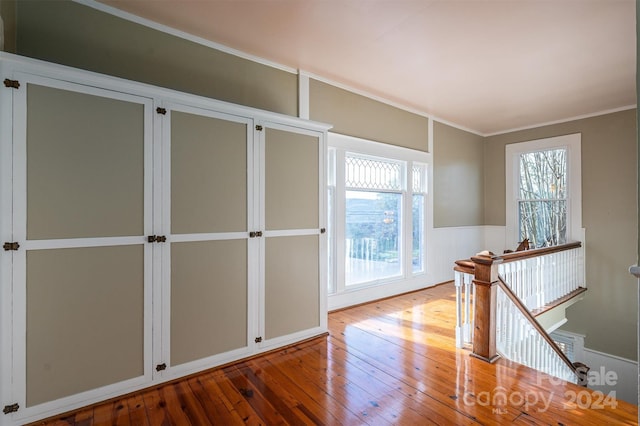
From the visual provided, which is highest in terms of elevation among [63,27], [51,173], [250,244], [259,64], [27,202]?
[259,64]

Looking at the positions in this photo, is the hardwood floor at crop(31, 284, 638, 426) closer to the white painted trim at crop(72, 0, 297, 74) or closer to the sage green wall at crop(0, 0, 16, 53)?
the sage green wall at crop(0, 0, 16, 53)

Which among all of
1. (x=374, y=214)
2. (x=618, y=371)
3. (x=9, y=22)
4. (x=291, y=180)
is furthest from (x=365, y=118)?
(x=618, y=371)

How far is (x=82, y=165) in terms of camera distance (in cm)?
191

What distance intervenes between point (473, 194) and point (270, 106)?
444 centimetres

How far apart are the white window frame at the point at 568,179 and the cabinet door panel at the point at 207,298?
5.25 metres

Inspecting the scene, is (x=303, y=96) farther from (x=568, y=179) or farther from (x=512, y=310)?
(x=568, y=179)

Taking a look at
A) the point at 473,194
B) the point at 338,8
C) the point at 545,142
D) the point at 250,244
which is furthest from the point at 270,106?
the point at 545,142

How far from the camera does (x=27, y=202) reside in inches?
69.0

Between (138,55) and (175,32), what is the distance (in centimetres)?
39

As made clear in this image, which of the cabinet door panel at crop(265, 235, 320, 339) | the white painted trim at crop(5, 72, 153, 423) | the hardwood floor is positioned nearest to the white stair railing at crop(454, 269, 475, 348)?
the hardwood floor

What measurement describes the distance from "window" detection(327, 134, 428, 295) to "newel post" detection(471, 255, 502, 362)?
64.3 inches

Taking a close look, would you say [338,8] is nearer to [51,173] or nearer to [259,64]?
[259,64]

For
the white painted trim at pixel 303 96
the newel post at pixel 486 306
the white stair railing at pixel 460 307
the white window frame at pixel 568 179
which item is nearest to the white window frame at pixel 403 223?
the white painted trim at pixel 303 96

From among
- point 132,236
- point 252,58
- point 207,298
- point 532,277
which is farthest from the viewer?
point 532,277
